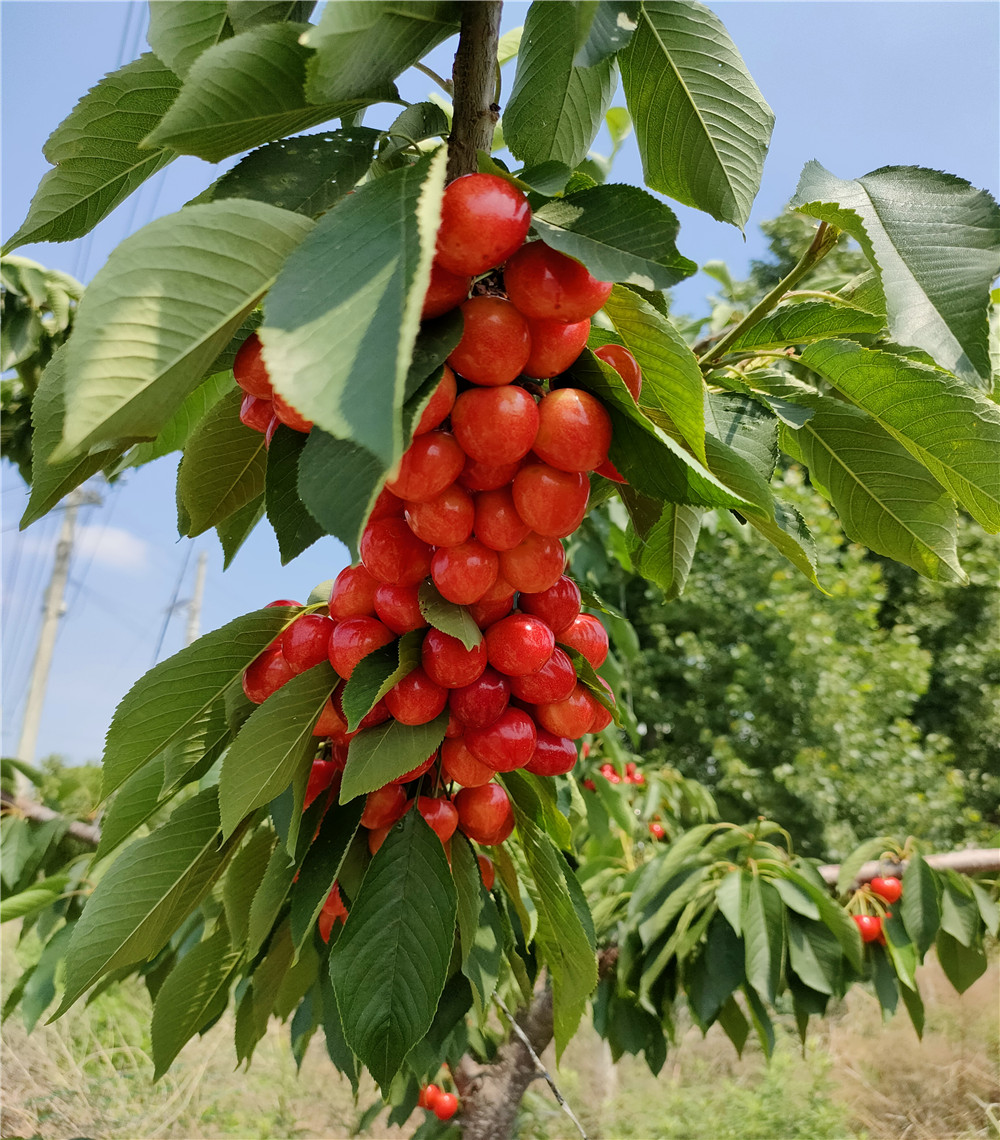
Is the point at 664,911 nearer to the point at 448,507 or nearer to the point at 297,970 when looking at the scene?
the point at 297,970

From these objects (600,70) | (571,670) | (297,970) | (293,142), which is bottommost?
(297,970)

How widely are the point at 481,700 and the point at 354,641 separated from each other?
0.08 m

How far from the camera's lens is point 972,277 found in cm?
40

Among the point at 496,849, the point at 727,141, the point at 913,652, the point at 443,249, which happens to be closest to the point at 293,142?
the point at 443,249

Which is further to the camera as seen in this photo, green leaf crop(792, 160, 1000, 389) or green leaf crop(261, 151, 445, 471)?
green leaf crop(792, 160, 1000, 389)

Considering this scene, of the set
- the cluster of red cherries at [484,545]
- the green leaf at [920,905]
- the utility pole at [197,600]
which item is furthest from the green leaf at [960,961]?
the utility pole at [197,600]

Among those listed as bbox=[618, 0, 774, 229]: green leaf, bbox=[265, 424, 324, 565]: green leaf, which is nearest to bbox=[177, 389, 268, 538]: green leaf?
bbox=[265, 424, 324, 565]: green leaf

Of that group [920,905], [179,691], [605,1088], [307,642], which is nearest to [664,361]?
[307,642]

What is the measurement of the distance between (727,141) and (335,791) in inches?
18.9

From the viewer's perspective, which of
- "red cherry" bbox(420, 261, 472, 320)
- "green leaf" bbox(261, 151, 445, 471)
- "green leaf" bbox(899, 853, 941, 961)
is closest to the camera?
"green leaf" bbox(261, 151, 445, 471)

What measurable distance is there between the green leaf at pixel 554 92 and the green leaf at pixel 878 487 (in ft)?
0.80

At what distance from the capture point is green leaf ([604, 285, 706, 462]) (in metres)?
0.41

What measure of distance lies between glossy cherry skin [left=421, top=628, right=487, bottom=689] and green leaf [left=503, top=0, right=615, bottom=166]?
289mm

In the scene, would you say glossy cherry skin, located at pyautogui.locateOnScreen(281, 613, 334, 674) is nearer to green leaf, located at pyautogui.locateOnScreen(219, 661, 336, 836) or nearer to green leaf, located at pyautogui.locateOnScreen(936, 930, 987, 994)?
green leaf, located at pyautogui.locateOnScreen(219, 661, 336, 836)
